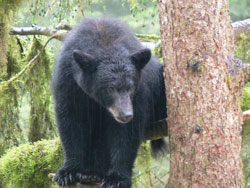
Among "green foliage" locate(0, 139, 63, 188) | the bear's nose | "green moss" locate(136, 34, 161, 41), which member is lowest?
"green foliage" locate(0, 139, 63, 188)

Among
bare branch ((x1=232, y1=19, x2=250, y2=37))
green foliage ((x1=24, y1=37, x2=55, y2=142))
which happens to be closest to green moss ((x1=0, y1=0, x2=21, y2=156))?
green foliage ((x1=24, y1=37, x2=55, y2=142))

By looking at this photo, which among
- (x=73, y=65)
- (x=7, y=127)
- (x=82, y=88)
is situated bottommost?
(x=7, y=127)

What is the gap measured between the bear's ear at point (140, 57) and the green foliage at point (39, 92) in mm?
2675

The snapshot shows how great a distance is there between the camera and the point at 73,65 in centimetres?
431

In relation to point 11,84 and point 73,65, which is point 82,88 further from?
point 11,84

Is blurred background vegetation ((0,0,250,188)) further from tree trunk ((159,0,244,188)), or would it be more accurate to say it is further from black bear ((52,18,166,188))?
tree trunk ((159,0,244,188))

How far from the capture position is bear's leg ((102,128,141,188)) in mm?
4383

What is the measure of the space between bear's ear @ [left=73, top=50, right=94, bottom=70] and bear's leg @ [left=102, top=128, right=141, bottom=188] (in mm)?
917

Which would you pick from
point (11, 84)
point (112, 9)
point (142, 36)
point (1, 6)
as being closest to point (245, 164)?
point (142, 36)

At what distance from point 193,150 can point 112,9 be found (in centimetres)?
1237

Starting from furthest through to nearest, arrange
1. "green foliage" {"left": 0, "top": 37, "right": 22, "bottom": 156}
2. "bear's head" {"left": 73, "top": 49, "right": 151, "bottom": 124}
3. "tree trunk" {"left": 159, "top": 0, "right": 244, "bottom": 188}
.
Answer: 1. "green foliage" {"left": 0, "top": 37, "right": 22, "bottom": 156}
2. "bear's head" {"left": 73, "top": 49, "right": 151, "bottom": 124}
3. "tree trunk" {"left": 159, "top": 0, "right": 244, "bottom": 188}

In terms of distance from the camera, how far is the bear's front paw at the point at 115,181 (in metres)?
4.34

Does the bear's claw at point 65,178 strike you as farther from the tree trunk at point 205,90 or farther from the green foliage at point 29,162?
the tree trunk at point 205,90

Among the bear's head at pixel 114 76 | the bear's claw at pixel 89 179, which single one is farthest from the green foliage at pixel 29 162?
the bear's head at pixel 114 76
